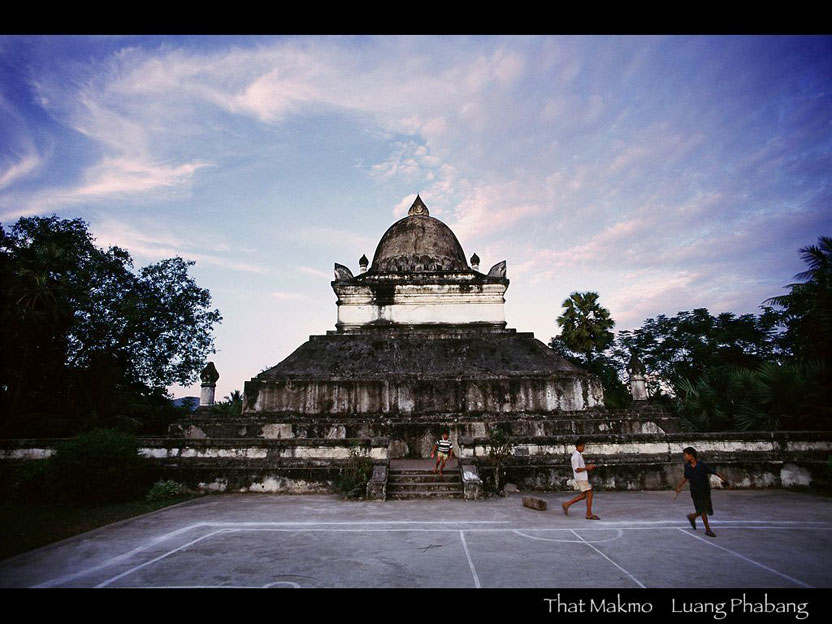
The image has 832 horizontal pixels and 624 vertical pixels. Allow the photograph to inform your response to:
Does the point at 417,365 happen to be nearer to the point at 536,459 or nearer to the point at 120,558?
the point at 536,459

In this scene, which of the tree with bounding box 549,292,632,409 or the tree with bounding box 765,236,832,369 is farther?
the tree with bounding box 549,292,632,409

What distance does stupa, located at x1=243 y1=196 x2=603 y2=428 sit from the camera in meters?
15.9

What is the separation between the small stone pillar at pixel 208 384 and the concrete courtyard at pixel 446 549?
768 cm

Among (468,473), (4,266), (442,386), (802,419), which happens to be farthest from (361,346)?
(4,266)

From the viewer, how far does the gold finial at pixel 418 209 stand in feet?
87.8

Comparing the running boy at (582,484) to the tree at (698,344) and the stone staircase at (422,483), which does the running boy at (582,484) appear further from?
the tree at (698,344)

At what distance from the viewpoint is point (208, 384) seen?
1600 cm

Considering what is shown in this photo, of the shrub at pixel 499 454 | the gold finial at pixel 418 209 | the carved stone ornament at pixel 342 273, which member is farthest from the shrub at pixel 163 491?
the gold finial at pixel 418 209

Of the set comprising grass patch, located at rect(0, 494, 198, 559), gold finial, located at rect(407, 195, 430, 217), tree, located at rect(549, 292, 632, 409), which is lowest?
grass patch, located at rect(0, 494, 198, 559)

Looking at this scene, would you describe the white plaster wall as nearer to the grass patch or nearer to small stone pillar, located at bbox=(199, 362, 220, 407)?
small stone pillar, located at bbox=(199, 362, 220, 407)

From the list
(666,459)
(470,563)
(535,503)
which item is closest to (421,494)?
(535,503)

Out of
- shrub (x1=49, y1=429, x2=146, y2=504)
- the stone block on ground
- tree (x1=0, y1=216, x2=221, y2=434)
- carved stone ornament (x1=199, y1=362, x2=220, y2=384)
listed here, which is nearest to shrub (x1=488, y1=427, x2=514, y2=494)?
the stone block on ground

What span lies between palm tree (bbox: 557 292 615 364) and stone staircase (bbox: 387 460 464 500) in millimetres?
17909
